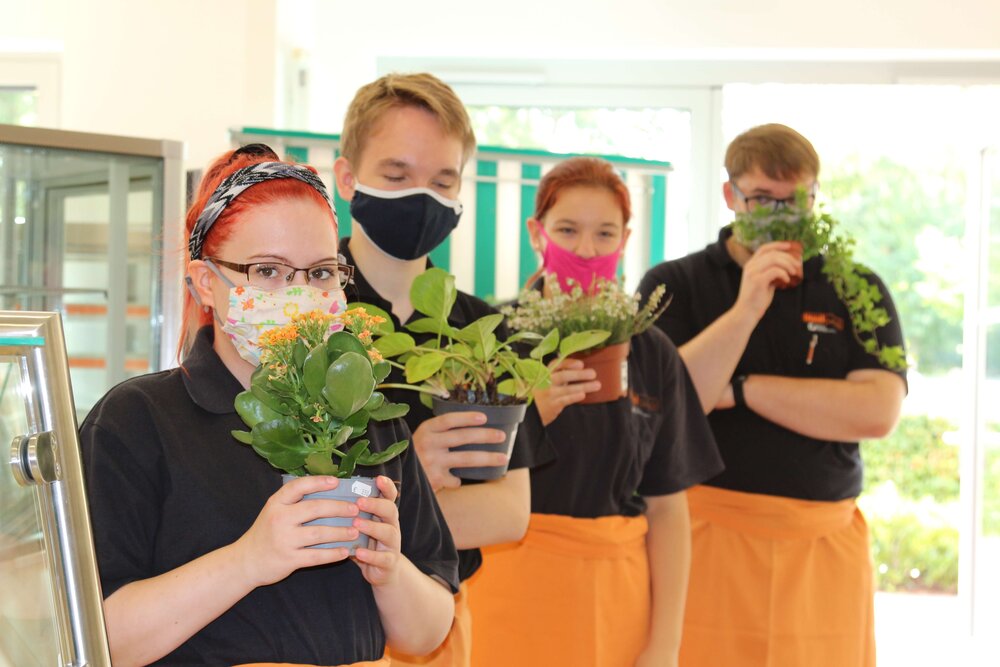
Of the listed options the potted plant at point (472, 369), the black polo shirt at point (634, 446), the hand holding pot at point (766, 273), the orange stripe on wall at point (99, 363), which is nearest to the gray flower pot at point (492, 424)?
the potted plant at point (472, 369)

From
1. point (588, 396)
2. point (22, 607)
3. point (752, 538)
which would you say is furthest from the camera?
point (752, 538)

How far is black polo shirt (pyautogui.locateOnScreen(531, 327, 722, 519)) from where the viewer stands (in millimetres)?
2271

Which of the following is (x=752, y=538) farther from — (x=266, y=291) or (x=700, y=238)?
(x=700, y=238)

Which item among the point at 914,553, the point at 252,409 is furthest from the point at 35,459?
the point at 914,553

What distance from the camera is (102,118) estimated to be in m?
4.48

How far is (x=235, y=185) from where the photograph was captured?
4.55 feet

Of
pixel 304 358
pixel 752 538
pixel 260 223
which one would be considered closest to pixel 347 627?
pixel 304 358

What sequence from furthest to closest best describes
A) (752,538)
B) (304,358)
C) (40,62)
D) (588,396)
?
(40,62) → (752,538) → (588,396) → (304,358)

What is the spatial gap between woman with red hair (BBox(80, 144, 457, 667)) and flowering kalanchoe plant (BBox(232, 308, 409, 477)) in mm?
39

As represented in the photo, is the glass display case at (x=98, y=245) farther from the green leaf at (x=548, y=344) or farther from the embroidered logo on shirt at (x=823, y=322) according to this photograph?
the embroidered logo on shirt at (x=823, y=322)

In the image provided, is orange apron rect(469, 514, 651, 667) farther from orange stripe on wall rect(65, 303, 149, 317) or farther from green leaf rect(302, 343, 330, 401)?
orange stripe on wall rect(65, 303, 149, 317)

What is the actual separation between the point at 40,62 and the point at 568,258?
3735mm

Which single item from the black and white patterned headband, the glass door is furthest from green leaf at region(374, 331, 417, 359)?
the glass door

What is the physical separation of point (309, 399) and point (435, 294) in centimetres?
56
